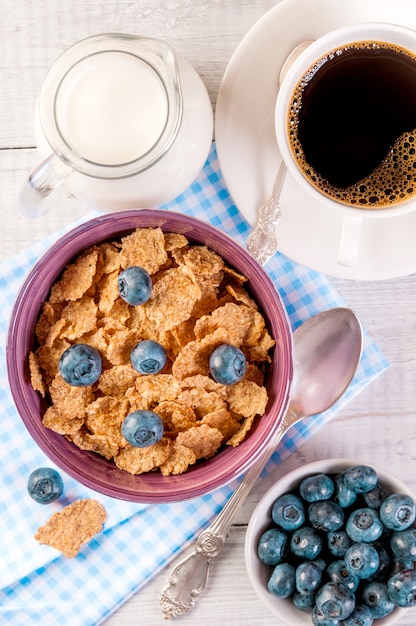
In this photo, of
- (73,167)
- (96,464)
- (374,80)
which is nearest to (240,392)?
(96,464)

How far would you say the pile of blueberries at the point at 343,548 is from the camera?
1.15 meters

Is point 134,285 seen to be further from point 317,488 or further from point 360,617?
point 360,617

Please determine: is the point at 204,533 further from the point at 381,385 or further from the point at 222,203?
the point at 222,203

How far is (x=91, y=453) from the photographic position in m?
1.10

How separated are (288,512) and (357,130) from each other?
60 centimetres

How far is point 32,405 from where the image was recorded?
1.06 m

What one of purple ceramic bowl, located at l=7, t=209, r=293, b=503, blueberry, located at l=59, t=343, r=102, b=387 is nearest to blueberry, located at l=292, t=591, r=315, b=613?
purple ceramic bowl, located at l=7, t=209, r=293, b=503

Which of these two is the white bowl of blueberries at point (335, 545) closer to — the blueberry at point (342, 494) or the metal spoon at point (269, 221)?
the blueberry at point (342, 494)

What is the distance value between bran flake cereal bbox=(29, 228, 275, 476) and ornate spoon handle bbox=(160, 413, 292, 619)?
0.13m

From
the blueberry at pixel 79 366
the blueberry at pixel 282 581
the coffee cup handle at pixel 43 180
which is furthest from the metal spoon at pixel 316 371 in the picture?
the coffee cup handle at pixel 43 180

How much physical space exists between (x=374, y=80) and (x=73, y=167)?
0.45m

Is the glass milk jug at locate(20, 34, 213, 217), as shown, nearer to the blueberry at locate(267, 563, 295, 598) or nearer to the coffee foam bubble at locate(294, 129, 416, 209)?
the coffee foam bubble at locate(294, 129, 416, 209)

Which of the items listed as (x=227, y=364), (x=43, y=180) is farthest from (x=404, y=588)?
(x=43, y=180)

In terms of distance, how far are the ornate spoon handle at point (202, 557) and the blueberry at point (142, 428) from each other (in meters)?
0.24
